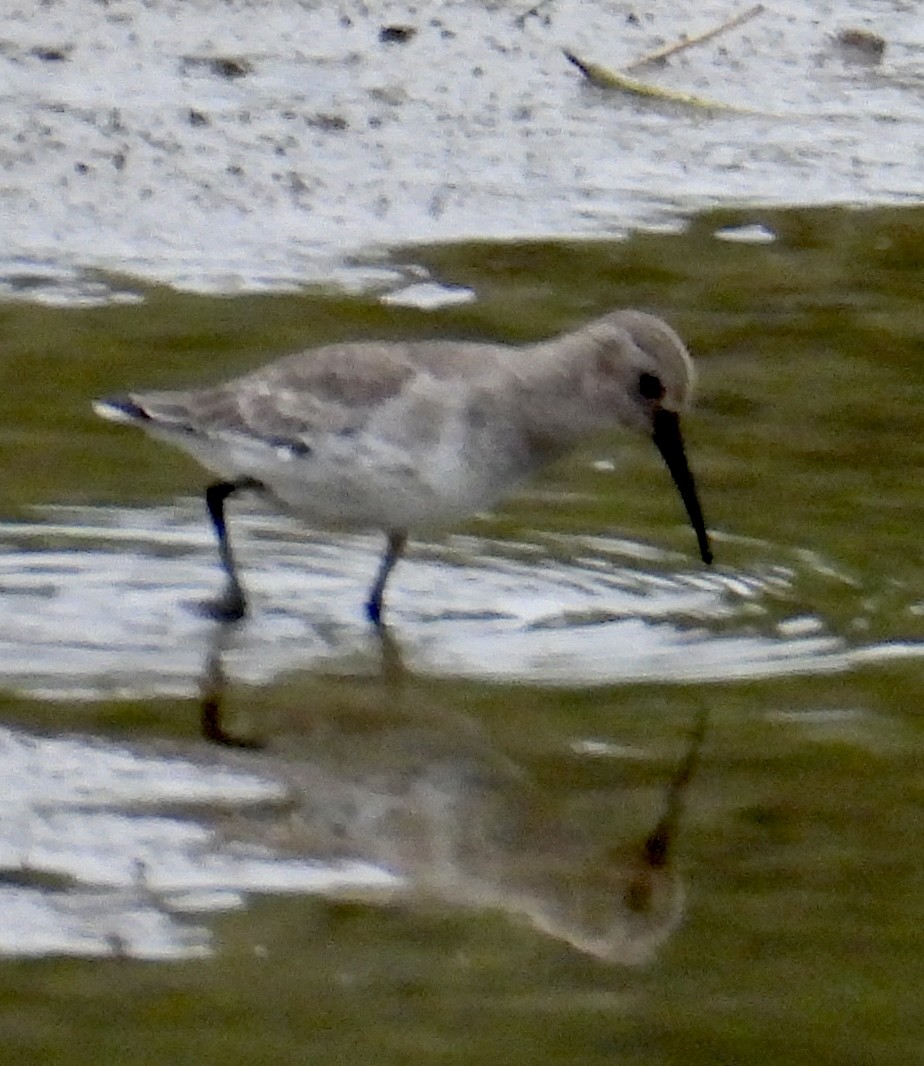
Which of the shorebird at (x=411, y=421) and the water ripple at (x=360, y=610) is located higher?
the shorebird at (x=411, y=421)

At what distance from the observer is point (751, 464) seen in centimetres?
665

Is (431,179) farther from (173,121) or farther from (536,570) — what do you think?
(536,570)

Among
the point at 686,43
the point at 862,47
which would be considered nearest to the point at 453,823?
the point at 686,43

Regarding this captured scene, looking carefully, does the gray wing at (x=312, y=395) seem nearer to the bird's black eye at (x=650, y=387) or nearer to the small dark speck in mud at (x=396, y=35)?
the bird's black eye at (x=650, y=387)

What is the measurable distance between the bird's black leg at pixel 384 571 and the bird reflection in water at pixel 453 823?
0.50 m

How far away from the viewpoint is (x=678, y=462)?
6000mm

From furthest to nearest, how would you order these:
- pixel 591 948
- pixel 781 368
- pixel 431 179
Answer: pixel 431 179 → pixel 781 368 → pixel 591 948

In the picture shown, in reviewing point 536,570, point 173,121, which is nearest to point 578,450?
point 536,570

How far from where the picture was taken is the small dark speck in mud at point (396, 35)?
9.40 m

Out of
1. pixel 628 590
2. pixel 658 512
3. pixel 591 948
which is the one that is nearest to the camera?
pixel 591 948

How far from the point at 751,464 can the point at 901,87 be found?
285 centimetres

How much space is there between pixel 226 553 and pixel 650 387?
88cm

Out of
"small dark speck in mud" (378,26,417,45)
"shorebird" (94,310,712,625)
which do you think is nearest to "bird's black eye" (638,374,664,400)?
"shorebird" (94,310,712,625)

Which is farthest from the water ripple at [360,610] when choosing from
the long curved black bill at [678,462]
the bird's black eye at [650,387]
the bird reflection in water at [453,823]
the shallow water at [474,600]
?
the bird's black eye at [650,387]
